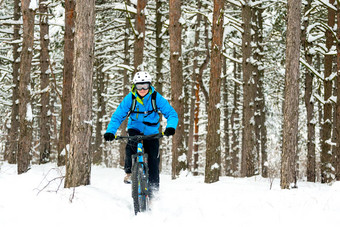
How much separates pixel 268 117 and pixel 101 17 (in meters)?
15.1

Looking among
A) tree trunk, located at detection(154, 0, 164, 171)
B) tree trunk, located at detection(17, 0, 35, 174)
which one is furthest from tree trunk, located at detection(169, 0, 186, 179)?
tree trunk, located at detection(17, 0, 35, 174)

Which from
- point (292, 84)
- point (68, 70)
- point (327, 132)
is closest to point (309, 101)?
point (327, 132)

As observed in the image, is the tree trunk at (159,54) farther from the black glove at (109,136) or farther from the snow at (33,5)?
the black glove at (109,136)

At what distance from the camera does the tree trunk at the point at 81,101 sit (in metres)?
5.84

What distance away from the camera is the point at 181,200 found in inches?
232

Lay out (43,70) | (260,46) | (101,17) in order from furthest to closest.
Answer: (101,17) < (260,46) < (43,70)

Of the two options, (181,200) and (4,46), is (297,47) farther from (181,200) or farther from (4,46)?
(4,46)

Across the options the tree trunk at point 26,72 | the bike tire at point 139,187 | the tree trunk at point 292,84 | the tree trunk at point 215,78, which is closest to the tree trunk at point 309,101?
the tree trunk at point 215,78

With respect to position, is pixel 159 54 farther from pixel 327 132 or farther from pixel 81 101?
pixel 81 101

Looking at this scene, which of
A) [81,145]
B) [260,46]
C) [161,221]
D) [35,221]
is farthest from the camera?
[260,46]

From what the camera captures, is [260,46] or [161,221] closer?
[161,221]

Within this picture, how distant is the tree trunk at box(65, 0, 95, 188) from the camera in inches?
230

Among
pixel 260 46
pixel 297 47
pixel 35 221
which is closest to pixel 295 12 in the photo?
pixel 297 47

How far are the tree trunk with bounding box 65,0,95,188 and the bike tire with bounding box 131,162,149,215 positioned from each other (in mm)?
1330
